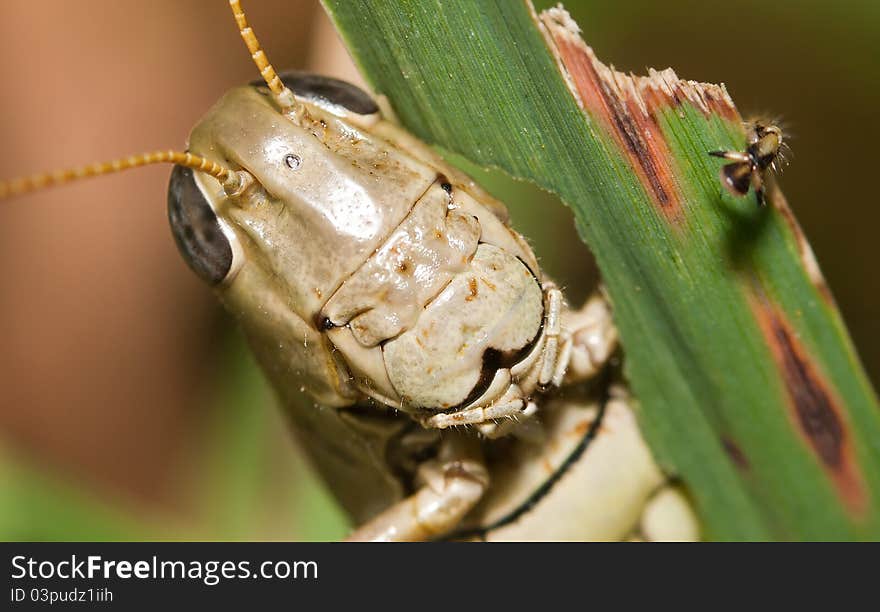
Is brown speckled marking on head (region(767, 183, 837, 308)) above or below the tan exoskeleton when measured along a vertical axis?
above

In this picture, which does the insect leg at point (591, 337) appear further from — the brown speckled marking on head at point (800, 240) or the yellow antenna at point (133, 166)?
the yellow antenna at point (133, 166)

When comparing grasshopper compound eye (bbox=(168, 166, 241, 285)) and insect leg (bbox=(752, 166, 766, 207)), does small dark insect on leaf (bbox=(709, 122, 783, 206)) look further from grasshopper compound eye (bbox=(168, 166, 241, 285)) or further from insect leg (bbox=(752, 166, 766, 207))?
grasshopper compound eye (bbox=(168, 166, 241, 285))

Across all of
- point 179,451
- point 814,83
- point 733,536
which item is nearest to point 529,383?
point 733,536

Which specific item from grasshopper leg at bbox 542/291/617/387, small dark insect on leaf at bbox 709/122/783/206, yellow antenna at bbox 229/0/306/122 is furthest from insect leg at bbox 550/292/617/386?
yellow antenna at bbox 229/0/306/122

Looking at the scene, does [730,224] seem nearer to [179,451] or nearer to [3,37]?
[179,451]

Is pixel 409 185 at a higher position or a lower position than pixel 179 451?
higher

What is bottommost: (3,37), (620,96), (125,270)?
(125,270)

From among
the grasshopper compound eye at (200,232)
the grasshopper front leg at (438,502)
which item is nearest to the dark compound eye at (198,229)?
the grasshopper compound eye at (200,232)
